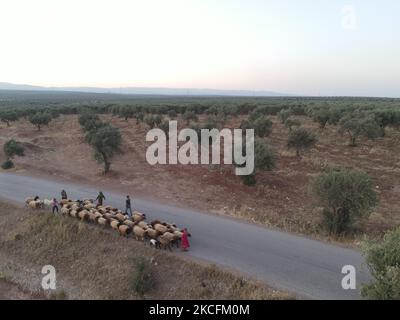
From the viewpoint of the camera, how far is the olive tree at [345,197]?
2123 cm

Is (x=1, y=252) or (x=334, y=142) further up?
(x=334, y=142)

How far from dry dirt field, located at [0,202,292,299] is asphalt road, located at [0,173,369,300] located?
102cm

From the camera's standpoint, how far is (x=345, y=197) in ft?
69.7

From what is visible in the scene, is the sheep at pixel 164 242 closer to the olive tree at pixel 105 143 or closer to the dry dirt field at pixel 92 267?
the dry dirt field at pixel 92 267

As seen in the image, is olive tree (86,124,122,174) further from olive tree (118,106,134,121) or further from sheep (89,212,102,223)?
olive tree (118,106,134,121)

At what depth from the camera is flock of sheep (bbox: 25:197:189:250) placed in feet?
64.4

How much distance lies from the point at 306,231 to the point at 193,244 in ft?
20.8

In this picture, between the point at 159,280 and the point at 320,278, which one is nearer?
the point at 320,278

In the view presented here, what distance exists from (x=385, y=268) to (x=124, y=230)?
13.3 metres

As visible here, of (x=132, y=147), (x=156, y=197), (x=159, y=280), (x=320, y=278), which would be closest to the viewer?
(x=320, y=278)

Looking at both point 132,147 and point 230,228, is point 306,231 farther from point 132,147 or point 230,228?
point 132,147
